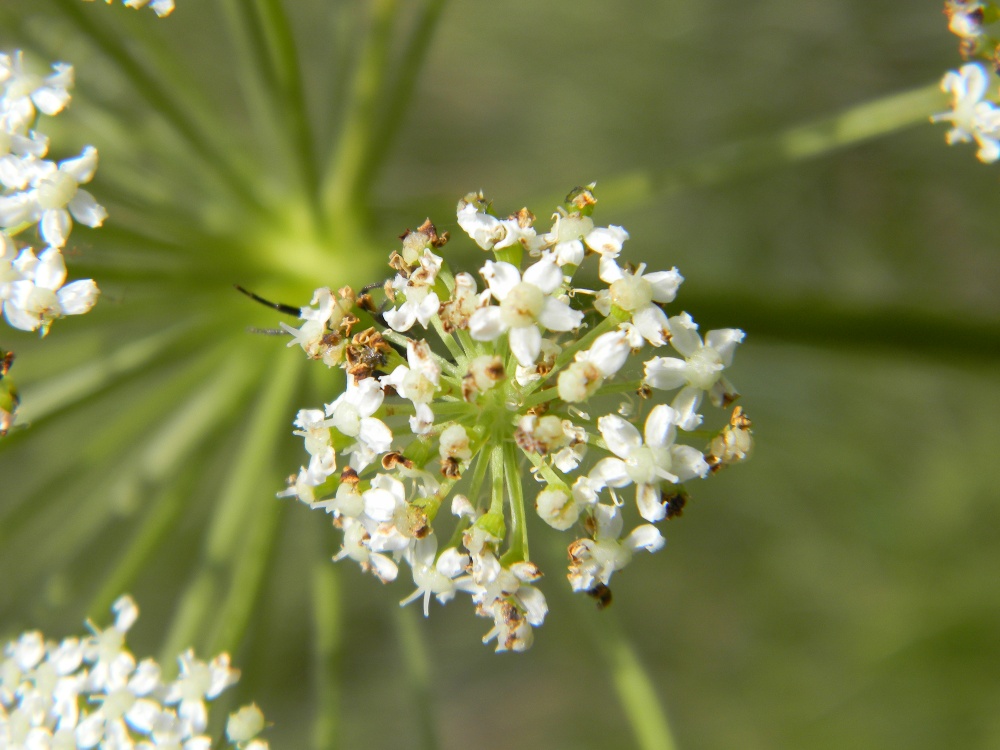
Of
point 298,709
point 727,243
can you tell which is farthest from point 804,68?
point 298,709

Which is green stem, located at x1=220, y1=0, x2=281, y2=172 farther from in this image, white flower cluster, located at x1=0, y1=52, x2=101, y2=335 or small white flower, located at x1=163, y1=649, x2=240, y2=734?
small white flower, located at x1=163, y1=649, x2=240, y2=734

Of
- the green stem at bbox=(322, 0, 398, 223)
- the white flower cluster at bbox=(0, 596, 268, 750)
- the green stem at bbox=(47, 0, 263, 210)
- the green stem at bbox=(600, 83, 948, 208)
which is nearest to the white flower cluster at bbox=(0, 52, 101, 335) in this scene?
the green stem at bbox=(47, 0, 263, 210)

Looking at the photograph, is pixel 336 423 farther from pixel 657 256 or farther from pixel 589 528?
pixel 657 256

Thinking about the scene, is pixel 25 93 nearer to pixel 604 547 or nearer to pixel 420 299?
pixel 420 299

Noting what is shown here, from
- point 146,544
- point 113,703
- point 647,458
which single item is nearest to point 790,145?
point 647,458

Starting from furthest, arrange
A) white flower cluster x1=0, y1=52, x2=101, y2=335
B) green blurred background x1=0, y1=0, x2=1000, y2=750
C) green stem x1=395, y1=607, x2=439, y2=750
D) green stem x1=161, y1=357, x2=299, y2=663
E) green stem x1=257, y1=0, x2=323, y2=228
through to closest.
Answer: green blurred background x1=0, y1=0, x2=1000, y2=750, green stem x1=395, y1=607, x2=439, y2=750, green stem x1=161, y1=357, x2=299, y2=663, green stem x1=257, y1=0, x2=323, y2=228, white flower cluster x1=0, y1=52, x2=101, y2=335

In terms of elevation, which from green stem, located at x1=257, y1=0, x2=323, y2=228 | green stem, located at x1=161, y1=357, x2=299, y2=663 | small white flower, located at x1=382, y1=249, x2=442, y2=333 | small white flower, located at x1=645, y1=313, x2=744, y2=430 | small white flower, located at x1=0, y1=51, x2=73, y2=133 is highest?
green stem, located at x1=257, y1=0, x2=323, y2=228
